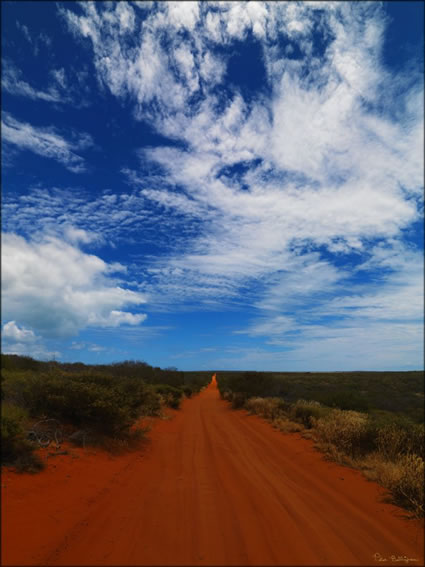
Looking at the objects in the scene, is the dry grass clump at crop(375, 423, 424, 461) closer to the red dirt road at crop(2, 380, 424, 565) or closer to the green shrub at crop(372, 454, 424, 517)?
the green shrub at crop(372, 454, 424, 517)

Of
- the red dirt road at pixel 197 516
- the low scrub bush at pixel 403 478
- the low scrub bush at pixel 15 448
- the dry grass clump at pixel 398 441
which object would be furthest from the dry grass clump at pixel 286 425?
the low scrub bush at pixel 15 448

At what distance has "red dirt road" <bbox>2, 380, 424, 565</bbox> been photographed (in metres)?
4.26

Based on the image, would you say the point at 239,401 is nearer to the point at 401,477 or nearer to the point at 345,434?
the point at 345,434

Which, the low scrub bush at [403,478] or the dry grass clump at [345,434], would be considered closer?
the low scrub bush at [403,478]

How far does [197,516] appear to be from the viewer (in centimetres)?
549

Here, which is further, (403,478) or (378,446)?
(378,446)

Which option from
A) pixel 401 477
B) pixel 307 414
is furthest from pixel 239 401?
pixel 401 477

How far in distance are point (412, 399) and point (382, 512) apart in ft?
89.1

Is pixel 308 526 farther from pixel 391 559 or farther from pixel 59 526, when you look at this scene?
pixel 59 526

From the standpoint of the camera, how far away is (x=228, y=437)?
12.9 m

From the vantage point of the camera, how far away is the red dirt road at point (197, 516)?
14.0 ft

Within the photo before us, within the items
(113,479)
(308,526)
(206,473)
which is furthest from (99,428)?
(308,526)

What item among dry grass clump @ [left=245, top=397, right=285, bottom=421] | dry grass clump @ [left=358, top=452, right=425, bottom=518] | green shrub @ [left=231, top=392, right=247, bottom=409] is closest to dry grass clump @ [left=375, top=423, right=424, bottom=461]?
dry grass clump @ [left=358, top=452, right=425, bottom=518]

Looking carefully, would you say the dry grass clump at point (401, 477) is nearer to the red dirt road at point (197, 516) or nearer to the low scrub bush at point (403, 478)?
the low scrub bush at point (403, 478)
